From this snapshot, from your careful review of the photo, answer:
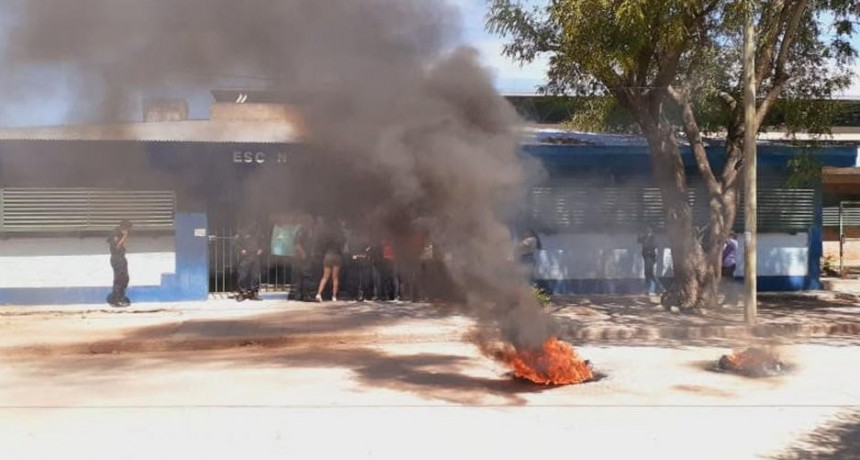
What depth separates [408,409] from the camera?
19.8 ft

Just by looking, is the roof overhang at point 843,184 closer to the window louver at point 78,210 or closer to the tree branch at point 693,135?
the tree branch at point 693,135

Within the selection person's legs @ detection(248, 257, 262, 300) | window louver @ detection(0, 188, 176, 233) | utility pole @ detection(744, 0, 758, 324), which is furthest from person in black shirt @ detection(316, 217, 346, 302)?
utility pole @ detection(744, 0, 758, 324)

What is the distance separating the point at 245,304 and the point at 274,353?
3.67 metres

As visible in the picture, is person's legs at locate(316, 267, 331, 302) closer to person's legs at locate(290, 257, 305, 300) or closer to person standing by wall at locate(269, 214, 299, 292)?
person's legs at locate(290, 257, 305, 300)

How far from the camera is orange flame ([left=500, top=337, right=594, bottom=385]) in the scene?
684cm

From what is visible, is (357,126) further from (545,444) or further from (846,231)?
(846,231)

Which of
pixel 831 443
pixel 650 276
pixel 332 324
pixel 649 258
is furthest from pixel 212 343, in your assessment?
pixel 650 276

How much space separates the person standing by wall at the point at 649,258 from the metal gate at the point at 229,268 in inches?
228

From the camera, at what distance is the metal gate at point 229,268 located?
13008 mm

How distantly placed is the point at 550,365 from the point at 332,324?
4203 millimetres

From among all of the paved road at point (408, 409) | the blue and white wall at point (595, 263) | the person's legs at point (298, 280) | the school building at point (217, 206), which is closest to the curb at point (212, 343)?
the paved road at point (408, 409)

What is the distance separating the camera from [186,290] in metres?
12.7

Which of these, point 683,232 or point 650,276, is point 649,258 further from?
point 683,232

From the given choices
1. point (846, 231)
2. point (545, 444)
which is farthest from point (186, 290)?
point (846, 231)
